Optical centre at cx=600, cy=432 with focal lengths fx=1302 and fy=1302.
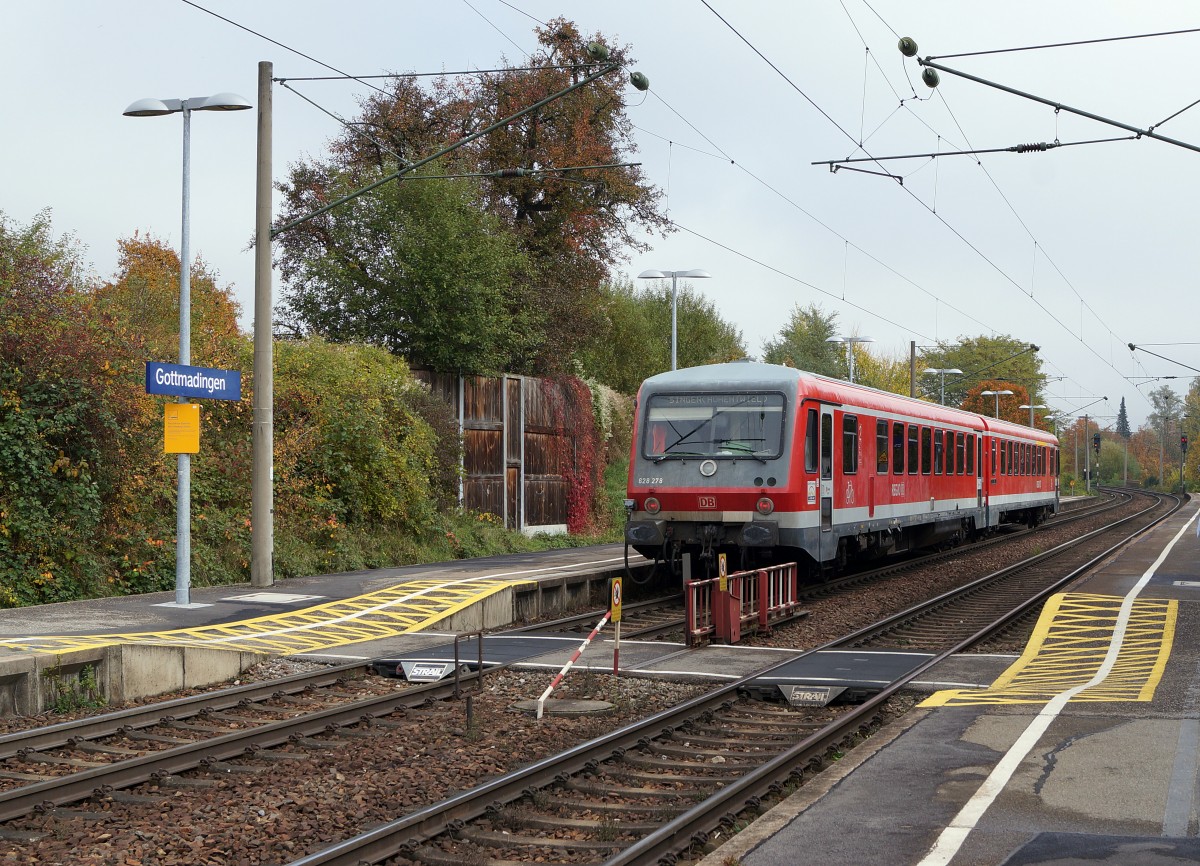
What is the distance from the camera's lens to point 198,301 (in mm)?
37250

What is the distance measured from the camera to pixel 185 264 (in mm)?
15758

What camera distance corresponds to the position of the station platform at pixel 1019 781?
20.8ft

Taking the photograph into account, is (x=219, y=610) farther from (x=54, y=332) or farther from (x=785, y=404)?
(x=785, y=404)

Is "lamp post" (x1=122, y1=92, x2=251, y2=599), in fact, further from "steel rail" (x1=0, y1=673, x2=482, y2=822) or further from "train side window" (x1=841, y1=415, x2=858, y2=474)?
"train side window" (x1=841, y1=415, x2=858, y2=474)

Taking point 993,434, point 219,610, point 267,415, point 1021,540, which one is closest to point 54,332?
point 267,415

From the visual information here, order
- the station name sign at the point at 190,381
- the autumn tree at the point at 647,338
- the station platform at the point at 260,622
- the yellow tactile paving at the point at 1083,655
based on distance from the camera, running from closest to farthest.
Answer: the yellow tactile paving at the point at 1083,655
the station platform at the point at 260,622
the station name sign at the point at 190,381
the autumn tree at the point at 647,338

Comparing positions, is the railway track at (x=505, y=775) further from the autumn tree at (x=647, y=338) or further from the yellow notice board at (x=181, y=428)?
the autumn tree at (x=647, y=338)

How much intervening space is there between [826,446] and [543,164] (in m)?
18.2

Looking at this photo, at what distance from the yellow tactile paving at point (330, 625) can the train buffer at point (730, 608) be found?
3354mm

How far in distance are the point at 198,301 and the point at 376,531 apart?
16.2 meters

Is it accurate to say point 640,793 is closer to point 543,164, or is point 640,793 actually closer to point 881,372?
point 543,164

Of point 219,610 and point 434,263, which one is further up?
point 434,263

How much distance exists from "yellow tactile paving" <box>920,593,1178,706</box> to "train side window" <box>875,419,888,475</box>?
379cm

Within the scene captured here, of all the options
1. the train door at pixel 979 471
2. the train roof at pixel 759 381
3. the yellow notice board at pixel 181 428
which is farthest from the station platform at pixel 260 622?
the train door at pixel 979 471
